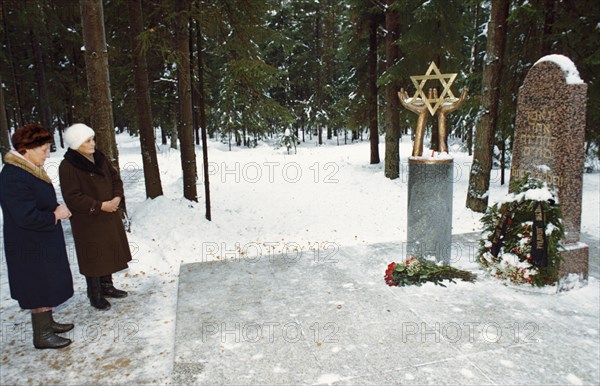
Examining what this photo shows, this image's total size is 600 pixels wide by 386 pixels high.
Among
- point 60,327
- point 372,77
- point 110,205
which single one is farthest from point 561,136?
point 372,77

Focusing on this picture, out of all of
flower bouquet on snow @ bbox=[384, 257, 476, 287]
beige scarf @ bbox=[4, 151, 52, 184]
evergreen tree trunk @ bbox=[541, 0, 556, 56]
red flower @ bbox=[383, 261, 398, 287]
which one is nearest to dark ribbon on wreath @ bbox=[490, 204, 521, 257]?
flower bouquet on snow @ bbox=[384, 257, 476, 287]

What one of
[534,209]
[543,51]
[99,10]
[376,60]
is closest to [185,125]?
[99,10]

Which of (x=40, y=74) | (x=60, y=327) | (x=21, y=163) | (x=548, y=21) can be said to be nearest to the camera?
(x=21, y=163)

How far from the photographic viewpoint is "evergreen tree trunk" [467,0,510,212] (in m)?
9.31

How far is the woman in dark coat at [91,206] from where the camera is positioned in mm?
4570

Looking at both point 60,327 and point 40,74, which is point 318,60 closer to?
point 40,74

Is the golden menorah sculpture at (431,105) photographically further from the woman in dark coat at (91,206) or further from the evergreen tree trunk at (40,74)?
the evergreen tree trunk at (40,74)

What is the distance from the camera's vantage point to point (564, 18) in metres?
9.52

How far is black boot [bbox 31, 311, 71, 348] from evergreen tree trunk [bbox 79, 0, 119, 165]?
11.9 ft

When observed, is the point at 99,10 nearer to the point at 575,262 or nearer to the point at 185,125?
the point at 185,125

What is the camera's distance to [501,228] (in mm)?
5801

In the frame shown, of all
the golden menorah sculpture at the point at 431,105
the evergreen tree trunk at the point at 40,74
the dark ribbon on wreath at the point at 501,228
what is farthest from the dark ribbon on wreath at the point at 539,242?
the evergreen tree trunk at the point at 40,74

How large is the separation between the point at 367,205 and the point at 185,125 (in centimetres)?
545

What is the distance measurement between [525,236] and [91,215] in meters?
5.66
